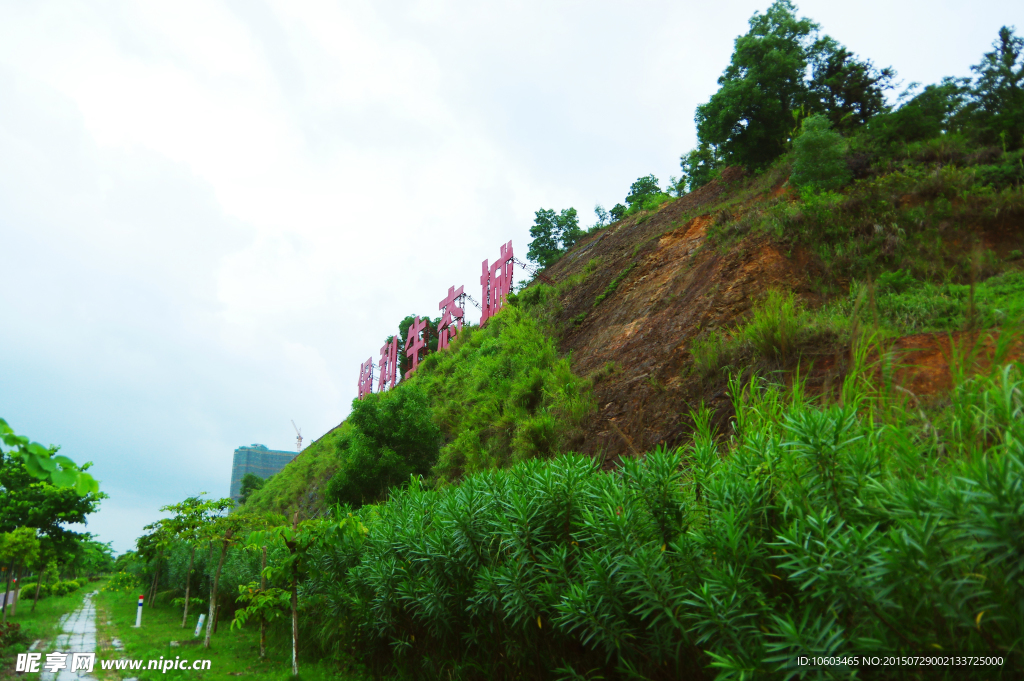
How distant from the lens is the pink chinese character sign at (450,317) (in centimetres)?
2403

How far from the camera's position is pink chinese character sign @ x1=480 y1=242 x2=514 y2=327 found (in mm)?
21406

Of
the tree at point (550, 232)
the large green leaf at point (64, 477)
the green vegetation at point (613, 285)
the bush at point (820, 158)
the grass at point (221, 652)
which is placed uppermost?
the tree at point (550, 232)

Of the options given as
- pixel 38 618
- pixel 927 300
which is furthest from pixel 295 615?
pixel 38 618

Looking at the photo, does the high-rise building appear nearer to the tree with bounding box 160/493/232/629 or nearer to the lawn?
the lawn

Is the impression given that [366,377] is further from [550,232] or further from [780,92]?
[780,92]

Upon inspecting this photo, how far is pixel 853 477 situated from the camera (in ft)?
8.18

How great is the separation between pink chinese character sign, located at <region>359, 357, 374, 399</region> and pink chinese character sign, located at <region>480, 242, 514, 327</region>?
13.5m

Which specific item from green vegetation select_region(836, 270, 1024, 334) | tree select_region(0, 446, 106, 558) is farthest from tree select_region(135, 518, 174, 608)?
green vegetation select_region(836, 270, 1024, 334)

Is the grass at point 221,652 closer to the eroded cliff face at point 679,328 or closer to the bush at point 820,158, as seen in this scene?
the eroded cliff face at point 679,328

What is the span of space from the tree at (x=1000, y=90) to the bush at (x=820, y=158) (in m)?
2.98

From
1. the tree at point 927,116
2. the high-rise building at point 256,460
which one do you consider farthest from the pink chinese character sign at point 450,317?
the high-rise building at point 256,460

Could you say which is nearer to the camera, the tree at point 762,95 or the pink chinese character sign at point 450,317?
the tree at point 762,95

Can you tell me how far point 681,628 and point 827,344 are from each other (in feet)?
18.5

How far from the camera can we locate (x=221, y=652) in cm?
800
